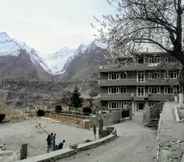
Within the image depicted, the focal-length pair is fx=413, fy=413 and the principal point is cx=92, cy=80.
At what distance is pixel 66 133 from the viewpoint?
42.4m

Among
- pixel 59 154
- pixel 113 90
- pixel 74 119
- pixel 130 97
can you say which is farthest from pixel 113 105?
pixel 59 154

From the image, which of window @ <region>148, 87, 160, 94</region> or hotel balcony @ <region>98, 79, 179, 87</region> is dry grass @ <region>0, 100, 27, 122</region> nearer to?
hotel balcony @ <region>98, 79, 179, 87</region>

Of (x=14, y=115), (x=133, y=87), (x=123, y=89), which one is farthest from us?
(x=14, y=115)

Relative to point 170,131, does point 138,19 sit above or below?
above

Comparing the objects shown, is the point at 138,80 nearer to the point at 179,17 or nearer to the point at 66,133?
the point at 66,133

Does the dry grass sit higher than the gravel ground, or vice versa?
the dry grass

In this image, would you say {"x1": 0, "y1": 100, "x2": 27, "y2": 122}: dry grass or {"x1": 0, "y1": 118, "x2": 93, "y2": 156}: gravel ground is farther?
{"x1": 0, "y1": 100, "x2": 27, "y2": 122}: dry grass

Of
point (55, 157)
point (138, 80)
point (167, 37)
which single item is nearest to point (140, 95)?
point (138, 80)

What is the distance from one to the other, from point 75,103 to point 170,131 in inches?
2226

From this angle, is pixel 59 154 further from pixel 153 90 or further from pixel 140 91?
pixel 140 91

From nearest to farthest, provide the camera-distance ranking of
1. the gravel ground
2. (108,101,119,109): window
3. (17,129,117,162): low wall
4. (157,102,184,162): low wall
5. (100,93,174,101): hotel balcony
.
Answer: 1. (157,102,184,162): low wall
2. (17,129,117,162): low wall
3. the gravel ground
4. (100,93,174,101): hotel balcony
5. (108,101,119,109): window

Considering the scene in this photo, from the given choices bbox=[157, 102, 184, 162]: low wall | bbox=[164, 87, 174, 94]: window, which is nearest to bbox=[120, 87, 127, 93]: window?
bbox=[164, 87, 174, 94]: window

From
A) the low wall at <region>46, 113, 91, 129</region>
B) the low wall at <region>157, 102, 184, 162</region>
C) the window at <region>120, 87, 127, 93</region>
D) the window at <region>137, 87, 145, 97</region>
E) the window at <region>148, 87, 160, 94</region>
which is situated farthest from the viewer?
the window at <region>120, 87, 127, 93</region>

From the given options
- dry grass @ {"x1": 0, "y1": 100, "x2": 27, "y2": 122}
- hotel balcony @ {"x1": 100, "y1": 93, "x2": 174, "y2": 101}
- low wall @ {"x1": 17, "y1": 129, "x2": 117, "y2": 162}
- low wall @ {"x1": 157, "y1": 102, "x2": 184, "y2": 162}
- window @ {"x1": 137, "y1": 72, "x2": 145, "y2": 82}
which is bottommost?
dry grass @ {"x1": 0, "y1": 100, "x2": 27, "y2": 122}
